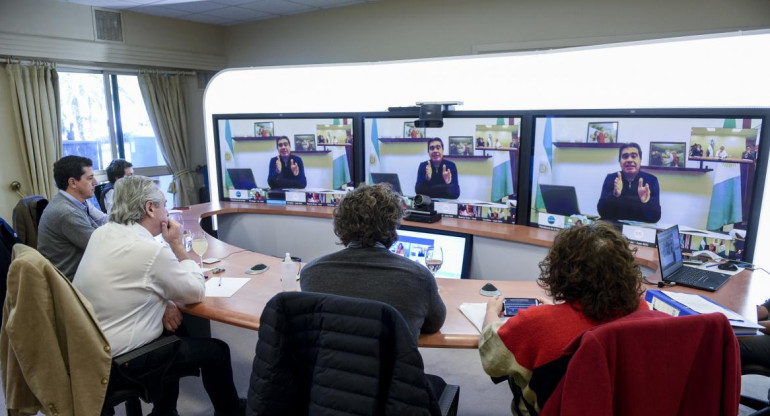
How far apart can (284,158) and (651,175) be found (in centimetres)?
261

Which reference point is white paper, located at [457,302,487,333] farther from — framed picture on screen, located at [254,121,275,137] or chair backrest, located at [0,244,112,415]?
framed picture on screen, located at [254,121,275,137]

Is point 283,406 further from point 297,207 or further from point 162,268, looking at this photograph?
point 297,207

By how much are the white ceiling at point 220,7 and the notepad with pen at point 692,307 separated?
14.5 ft

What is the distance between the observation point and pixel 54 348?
1533 millimetres

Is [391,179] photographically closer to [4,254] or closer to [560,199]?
[560,199]

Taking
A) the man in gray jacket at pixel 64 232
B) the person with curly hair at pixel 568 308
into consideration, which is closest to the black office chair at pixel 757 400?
the person with curly hair at pixel 568 308

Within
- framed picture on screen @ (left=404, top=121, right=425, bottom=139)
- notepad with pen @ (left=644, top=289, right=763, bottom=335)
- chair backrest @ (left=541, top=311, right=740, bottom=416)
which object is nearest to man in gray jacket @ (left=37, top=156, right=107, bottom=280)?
framed picture on screen @ (left=404, top=121, right=425, bottom=139)

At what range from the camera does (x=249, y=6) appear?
17.1ft

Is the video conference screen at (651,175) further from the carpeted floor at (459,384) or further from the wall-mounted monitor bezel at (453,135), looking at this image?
the carpeted floor at (459,384)

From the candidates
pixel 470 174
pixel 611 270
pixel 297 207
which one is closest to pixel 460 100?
pixel 470 174

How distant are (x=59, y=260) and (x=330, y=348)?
216cm

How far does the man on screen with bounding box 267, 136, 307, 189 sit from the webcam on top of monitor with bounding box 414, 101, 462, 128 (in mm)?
1165

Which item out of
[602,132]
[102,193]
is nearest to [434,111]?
[602,132]

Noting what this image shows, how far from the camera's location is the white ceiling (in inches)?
190
